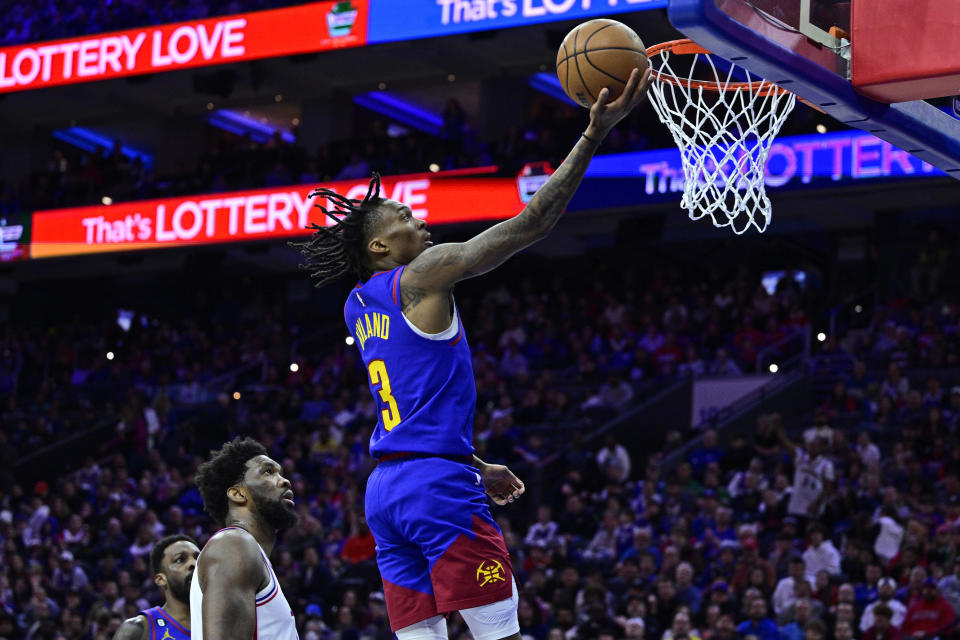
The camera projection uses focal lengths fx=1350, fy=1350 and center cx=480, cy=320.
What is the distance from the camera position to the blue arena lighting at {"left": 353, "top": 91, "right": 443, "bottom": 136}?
74.7 feet

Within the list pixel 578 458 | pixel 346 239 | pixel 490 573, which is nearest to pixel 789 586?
pixel 578 458

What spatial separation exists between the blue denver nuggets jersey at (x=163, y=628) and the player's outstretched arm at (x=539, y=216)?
6.48ft

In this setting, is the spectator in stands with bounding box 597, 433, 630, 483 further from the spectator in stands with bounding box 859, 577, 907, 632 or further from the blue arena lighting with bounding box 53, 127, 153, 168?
the blue arena lighting with bounding box 53, 127, 153, 168

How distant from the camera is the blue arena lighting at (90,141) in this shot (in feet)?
84.0

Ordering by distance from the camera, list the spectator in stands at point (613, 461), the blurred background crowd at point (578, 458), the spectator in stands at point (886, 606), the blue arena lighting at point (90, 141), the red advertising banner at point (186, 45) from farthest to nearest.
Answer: the blue arena lighting at point (90, 141)
the red advertising banner at point (186, 45)
the spectator in stands at point (613, 461)
the blurred background crowd at point (578, 458)
the spectator in stands at point (886, 606)

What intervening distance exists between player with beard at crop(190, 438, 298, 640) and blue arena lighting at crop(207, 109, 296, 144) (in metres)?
20.7

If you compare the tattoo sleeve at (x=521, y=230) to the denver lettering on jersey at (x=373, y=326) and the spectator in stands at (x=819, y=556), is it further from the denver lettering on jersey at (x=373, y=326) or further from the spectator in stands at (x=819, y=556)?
the spectator in stands at (x=819, y=556)

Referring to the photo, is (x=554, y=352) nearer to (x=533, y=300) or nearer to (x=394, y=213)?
(x=533, y=300)

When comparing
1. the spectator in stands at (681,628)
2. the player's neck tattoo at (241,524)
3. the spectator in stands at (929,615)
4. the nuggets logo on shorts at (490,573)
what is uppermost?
the player's neck tattoo at (241,524)

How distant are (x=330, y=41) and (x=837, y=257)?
772cm

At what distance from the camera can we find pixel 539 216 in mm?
3703

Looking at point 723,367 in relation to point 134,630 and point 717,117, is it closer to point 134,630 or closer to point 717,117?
point 717,117

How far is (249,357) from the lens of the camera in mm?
20578

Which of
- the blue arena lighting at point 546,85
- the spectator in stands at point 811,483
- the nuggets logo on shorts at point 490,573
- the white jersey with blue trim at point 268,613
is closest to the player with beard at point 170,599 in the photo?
the white jersey with blue trim at point 268,613
